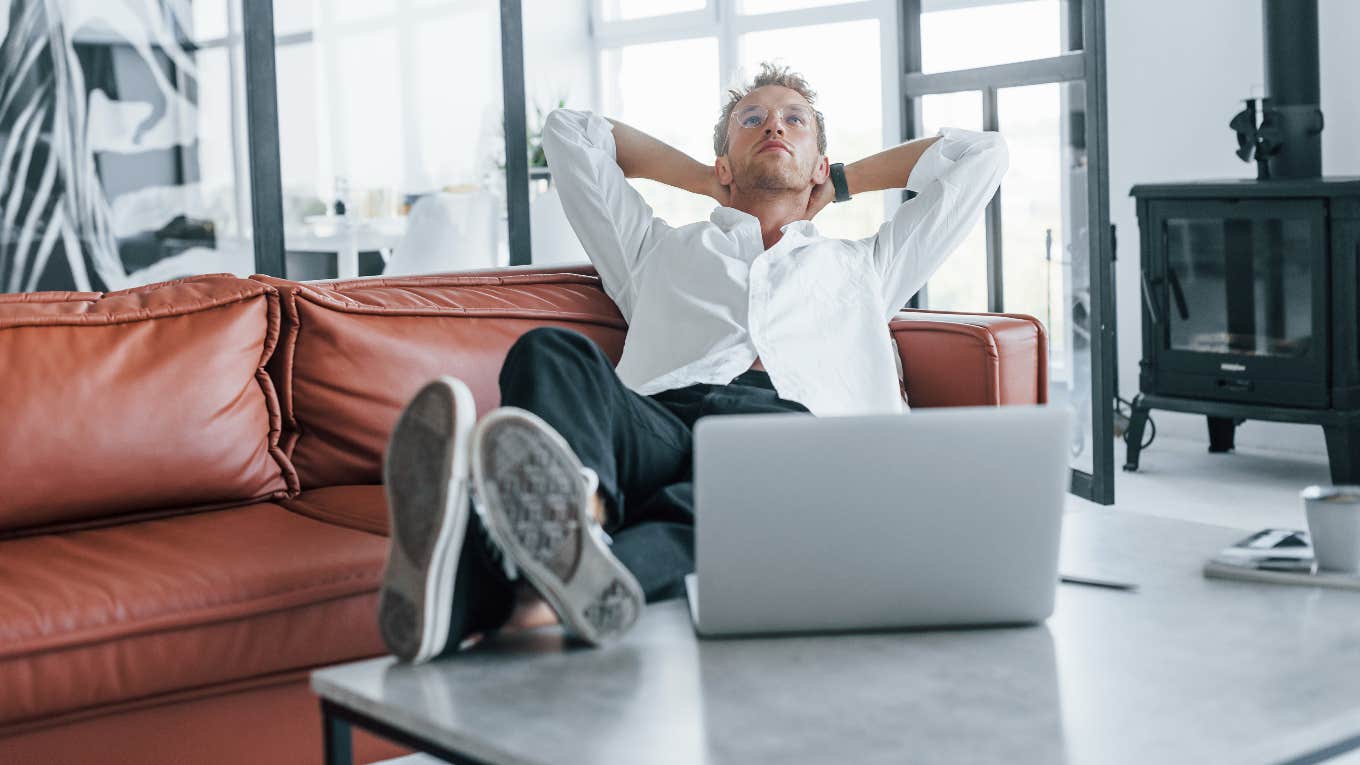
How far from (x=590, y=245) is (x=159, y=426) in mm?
902

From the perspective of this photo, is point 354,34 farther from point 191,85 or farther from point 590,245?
point 590,245

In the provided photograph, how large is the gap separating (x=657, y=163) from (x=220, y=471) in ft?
3.58

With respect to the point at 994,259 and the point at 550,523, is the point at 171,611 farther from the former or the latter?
the point at 994,259

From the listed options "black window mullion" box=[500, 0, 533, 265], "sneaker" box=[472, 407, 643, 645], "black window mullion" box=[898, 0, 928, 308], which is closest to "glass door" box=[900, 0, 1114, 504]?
"black window mullion" box=[898, 0, 928, 308]

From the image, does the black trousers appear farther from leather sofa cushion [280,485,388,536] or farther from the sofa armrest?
the sofa armrest

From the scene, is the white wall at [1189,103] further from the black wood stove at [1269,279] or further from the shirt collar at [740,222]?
the shirt collar at [740,222]

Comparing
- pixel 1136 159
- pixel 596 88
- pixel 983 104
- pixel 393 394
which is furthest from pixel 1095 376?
pixel 596 88

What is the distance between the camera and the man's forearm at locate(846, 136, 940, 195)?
9.20ft

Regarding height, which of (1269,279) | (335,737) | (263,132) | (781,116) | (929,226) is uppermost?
(263,132)

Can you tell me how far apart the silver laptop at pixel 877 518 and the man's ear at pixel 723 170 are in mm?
1539

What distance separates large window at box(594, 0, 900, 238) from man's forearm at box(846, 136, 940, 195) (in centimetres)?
386

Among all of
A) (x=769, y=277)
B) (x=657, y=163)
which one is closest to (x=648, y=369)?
(x=769, y=277)

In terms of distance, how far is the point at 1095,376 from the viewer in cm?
391

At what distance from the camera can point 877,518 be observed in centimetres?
128
